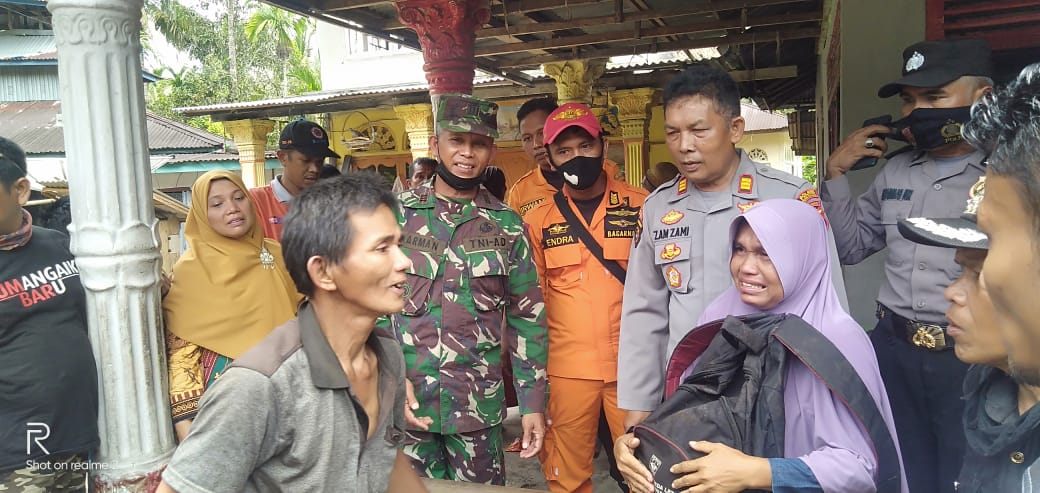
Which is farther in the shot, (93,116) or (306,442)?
(93,116)

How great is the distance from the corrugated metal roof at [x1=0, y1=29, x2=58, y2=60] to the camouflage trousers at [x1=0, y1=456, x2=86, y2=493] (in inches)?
595

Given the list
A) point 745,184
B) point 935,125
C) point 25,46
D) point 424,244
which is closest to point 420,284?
point 424,244

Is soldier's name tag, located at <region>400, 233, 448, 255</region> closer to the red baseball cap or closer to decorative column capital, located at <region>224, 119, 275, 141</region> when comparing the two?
the red baseball cap

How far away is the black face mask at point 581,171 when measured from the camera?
2.83m

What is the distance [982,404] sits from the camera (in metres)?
1.31

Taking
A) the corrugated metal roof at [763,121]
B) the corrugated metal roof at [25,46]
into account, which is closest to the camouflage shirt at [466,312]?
the corrugated metal roof at [25,46]

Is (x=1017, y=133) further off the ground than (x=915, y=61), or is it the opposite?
(x=915, y=61)

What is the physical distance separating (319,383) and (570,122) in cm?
175

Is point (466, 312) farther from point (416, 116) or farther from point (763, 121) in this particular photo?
point (763, 121)

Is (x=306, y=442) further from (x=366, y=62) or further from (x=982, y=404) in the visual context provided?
(x=366, y=62)

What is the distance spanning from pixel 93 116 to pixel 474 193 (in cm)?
138

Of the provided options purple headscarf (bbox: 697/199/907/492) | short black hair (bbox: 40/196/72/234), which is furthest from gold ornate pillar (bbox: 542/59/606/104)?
purple headscarf (bbox: 697/199/907/492)

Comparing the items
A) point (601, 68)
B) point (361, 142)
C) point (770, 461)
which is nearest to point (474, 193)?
point (770, 461)

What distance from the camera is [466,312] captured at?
8.26 feet
